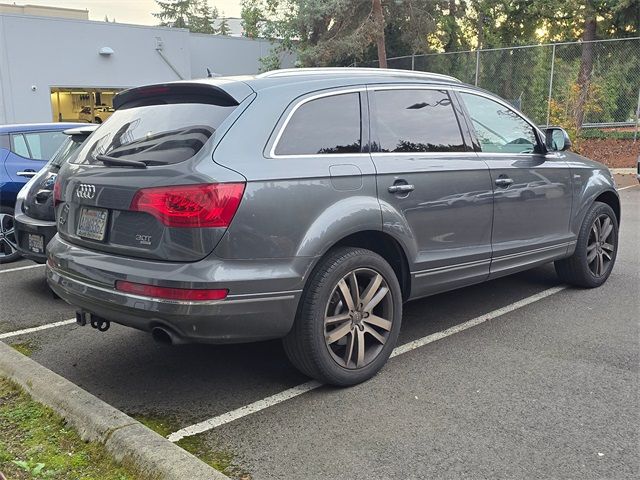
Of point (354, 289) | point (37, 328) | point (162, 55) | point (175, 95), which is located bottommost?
point (37, 328)

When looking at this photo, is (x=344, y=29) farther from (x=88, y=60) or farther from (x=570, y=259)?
(x=570, y=259)

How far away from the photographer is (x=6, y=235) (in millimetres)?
7109

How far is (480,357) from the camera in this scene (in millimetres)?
4152

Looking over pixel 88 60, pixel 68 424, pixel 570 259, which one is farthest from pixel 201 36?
pixel 68 424

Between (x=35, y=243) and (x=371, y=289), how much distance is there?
3.44 meters

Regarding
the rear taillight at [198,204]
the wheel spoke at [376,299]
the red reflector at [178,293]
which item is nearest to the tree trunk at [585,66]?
the wheel spoke at [376,299]

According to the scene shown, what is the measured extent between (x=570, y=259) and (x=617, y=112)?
14.6 m

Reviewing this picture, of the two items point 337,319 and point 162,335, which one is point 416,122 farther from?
point 162,335

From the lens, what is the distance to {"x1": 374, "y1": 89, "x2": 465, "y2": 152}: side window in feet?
13.2

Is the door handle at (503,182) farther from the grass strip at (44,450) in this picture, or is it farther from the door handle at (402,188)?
the grass strip at (44,450)

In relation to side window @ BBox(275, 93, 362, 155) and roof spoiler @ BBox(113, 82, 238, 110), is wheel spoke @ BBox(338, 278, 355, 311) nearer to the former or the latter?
side window @ BBox(275, 93, 362, 155)

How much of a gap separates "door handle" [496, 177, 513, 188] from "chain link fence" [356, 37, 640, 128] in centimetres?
1179

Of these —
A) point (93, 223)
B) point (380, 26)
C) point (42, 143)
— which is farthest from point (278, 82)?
point (380, 26)

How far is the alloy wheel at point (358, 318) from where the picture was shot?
3627mm
